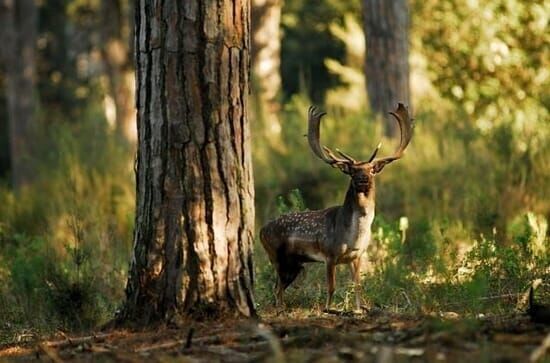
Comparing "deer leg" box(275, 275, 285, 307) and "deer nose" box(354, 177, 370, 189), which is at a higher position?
"deer nose" box(354, 177, 370, 189)

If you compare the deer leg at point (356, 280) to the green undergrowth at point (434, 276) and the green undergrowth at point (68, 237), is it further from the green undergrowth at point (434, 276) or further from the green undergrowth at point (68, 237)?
the green undergrowth at point (68, 237)

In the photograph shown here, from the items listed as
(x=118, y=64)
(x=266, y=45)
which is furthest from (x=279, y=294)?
(x=118, y=64)

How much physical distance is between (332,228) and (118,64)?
1823cm

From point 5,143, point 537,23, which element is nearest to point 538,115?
point 537,23

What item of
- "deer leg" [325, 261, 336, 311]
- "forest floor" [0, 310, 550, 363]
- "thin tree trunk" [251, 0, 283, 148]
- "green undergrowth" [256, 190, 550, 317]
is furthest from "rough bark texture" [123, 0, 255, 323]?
"thin tree trunk" [251, 0, 283, 148]

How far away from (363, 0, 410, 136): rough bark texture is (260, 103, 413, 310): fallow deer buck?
288 inches

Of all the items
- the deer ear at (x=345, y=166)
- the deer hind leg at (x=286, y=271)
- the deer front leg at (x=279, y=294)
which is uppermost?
the deer ear at (x=345, y=166)

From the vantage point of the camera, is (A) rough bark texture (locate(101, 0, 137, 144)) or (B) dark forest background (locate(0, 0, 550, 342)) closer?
(B) dark forest background (locate(0, 0, 550, 342))

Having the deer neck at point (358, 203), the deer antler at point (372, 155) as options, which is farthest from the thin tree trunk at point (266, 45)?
the deer neck at point (358, 203)

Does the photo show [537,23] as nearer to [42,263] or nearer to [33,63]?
[33,63]

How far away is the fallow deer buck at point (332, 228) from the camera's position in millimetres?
8797

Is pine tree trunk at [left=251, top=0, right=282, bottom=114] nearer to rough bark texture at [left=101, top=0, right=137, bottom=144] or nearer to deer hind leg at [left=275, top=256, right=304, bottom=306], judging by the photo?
rough bark texture at [left=101, top=0, right=137, bottom=144]

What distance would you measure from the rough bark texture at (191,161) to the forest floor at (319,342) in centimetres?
27

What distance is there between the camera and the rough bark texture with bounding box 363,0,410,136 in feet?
53.7
